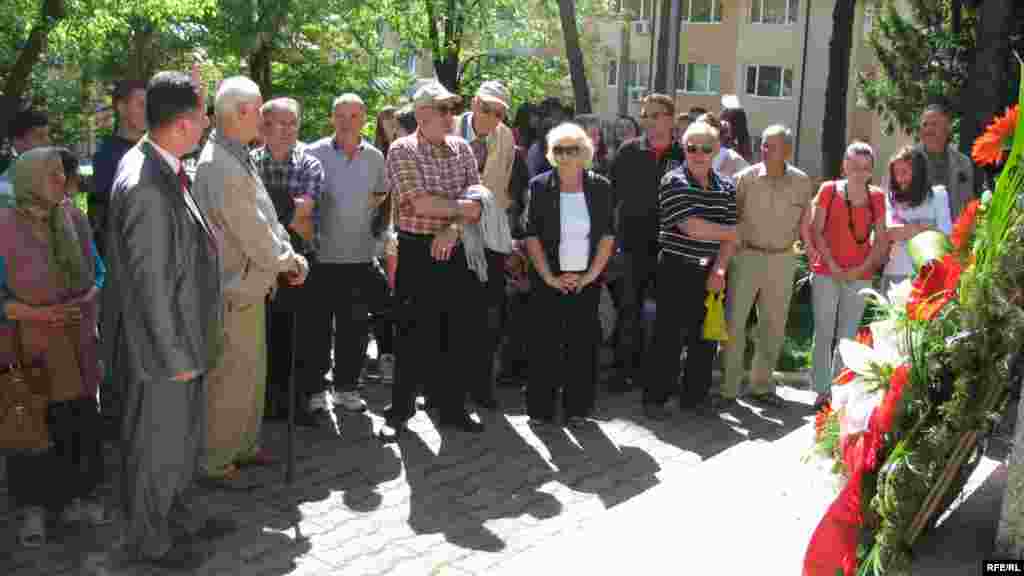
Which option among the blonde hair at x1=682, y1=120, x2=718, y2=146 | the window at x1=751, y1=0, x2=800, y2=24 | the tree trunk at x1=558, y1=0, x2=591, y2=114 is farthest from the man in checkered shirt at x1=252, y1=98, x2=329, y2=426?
the window at x1=751, y1=0, x2=800, y2=24

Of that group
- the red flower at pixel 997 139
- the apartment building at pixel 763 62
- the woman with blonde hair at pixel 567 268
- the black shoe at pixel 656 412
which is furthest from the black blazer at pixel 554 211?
the apartment building at pixel 763 62

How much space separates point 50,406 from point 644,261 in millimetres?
4560

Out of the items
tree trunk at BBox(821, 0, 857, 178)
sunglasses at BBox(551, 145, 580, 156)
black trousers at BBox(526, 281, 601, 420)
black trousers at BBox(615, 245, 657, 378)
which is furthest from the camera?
tree trunk at BBox(821, 0, 857, 178)

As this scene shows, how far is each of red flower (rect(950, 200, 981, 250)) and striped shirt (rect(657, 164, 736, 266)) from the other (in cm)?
484

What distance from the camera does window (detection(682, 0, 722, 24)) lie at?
44.5 metres

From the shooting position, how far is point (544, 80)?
1511 inches

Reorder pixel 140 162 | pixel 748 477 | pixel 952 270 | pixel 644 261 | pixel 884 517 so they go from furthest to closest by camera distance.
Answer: pixel 644 261, pixel 140 162, pixel 748 477, pixel 952 270, pixel 884 517

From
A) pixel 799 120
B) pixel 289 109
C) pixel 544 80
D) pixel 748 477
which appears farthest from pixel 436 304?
pixel 799 120

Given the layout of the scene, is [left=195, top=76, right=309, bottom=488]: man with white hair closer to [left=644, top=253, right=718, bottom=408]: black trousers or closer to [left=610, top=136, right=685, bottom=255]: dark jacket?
[left=644, top=253, right=718, bottom=408]: black trousers

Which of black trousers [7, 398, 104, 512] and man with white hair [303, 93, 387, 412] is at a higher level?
man with white hair [303, 93, 387, 412]

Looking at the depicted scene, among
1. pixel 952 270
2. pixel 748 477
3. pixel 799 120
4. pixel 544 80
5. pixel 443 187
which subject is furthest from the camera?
pixel 799 120

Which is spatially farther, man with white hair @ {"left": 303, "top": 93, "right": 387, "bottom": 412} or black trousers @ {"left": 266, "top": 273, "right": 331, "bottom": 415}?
man with white hair @ {"left": 303, "top": 93, "right": 387, "bottom": 412}

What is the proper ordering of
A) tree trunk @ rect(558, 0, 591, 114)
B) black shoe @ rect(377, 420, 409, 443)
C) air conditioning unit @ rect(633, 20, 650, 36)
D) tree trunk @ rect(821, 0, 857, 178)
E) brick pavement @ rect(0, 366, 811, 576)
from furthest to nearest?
air conditioning unit @ rect(633, 20, 650, 36) < tree trunk @ rect(558, 0, 591, 114) < tree trunk @ rect(821, 0, 857, 178) < black shoe @ rect(377, 420, 409, 443) < brick pavement @ rect(0, 366, 811, 576)

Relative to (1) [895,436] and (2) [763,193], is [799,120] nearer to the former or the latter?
(2) [763,193]
